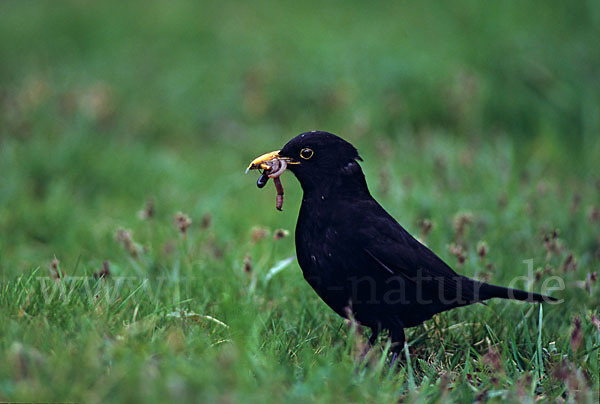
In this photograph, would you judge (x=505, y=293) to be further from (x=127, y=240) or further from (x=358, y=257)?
(x=127, y=240)

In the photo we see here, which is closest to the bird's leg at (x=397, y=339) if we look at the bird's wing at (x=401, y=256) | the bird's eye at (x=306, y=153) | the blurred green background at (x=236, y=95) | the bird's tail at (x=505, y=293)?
the bird's wing at (x=401, y=256)

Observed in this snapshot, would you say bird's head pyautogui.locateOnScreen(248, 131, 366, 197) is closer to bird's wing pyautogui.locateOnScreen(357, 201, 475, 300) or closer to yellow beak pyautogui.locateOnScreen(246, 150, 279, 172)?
yellow beak pyautogui.locateOnScreen(246, 150, 279, 172)

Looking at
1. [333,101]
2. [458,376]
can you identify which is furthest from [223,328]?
[333,101]


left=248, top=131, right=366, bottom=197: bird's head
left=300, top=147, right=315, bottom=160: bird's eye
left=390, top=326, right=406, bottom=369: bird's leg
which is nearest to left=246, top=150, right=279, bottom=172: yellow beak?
left=248, top=131, right=366, bottom=197: bird's head

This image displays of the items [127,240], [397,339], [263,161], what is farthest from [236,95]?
[397,339]

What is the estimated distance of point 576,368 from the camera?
308 cm

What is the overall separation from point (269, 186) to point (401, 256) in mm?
3269

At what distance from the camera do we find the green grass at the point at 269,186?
111 inches

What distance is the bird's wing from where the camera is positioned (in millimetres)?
3291

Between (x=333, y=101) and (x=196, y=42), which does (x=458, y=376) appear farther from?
(x=196, y=42)

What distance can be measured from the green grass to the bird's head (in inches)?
27.3

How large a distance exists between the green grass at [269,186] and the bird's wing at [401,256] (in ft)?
0.97

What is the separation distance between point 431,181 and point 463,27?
3.23 meters

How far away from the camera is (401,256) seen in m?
3.34
